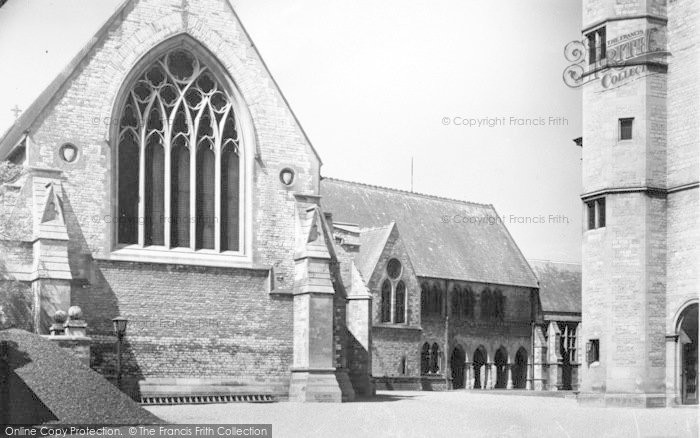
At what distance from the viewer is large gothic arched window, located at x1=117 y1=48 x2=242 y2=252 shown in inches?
1241

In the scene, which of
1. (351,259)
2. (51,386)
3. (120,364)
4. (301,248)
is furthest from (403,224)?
(51,386)

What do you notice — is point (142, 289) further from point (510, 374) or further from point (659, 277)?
point (510, 374)

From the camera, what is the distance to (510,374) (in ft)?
205

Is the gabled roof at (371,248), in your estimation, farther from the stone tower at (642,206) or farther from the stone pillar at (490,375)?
the stone tower at (642,206)

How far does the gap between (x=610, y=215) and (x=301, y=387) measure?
10.9 m

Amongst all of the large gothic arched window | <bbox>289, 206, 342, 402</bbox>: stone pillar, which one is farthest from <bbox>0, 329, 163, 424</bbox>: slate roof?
<bbox>289, 206, 342, 402</bbox>: stone pillar

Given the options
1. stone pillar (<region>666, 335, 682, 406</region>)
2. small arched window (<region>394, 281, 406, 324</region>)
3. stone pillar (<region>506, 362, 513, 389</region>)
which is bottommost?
stone pillar (<region>506, 362, 513, 389</region>)

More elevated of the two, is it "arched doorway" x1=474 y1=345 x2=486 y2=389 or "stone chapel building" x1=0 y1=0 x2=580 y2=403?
"stone chapel building" x1=0 y1=0 x2=580 y2=403

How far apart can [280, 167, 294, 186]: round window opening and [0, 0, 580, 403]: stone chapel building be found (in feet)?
0.17

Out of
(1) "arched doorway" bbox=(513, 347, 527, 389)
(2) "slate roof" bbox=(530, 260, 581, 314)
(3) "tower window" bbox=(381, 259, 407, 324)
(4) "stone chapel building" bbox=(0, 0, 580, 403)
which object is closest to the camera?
(4) "stone chapel building" bbox=(0, 0, 580, 403)

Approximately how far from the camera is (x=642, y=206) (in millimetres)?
32188

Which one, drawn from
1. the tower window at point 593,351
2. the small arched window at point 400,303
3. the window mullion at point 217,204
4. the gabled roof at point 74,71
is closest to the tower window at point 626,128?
the tower window at point 593,351

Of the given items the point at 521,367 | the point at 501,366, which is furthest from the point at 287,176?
the point at 521,367

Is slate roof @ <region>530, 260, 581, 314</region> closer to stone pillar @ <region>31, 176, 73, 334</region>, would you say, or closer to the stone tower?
the stone tower
